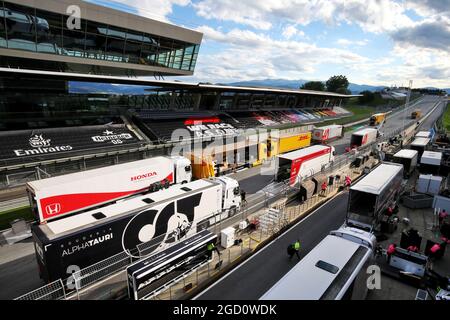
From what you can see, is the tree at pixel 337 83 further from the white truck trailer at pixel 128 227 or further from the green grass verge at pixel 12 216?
the green grass verge at pixel 12 216

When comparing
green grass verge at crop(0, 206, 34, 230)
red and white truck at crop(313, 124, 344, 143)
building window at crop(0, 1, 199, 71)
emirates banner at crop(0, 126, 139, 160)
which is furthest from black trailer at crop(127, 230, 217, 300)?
red and white truck at crop(313, 124, 344, 143)

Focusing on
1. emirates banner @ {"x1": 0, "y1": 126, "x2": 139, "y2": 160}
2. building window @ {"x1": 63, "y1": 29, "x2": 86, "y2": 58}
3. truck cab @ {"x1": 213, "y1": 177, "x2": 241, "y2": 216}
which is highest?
building window @ {"x1": 63, "y1": 29, "x2": 86, "y2": 58}

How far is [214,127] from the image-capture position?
44531mm

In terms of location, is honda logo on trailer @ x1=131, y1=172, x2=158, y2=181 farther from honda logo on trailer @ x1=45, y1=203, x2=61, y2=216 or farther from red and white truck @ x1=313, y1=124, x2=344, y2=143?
red and white truck @ x1=313, y1=124, x2=344, y2=143

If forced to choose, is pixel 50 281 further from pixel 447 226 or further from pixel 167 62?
pixel 167 62

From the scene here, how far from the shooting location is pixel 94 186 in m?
A: 17.0

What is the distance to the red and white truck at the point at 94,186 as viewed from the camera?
15430mm

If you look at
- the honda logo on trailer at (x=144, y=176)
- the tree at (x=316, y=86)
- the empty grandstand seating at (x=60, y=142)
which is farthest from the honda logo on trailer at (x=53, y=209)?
the tree at (x=316, y=86)

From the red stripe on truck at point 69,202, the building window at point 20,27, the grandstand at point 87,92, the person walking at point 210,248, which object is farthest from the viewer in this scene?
the grandstand at point 87,92

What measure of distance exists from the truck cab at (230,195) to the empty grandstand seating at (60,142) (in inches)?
660

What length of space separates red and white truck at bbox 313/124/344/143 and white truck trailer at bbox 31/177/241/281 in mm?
31329

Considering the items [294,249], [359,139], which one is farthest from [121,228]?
[359,139]

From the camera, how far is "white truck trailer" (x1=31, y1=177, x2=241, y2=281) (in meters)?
11.3

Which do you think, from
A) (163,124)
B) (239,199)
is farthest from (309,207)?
(163,124)
